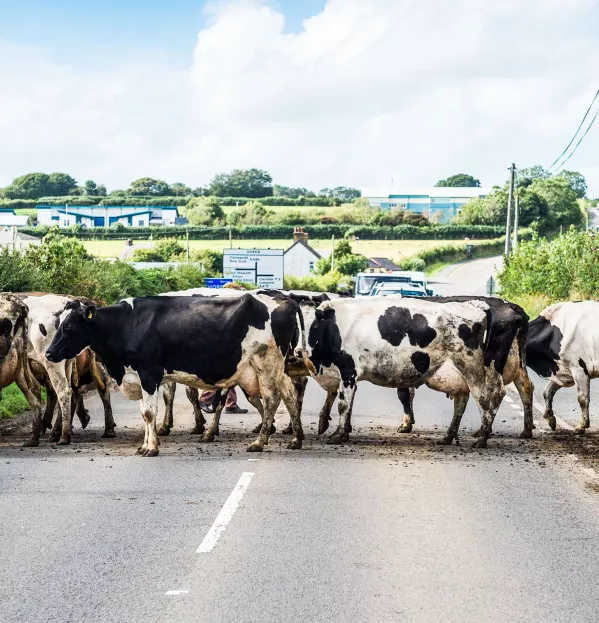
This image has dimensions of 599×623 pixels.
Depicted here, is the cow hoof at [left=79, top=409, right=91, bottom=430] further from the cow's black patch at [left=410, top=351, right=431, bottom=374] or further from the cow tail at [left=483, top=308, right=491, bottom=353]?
the cow tail at [left=483, top=308, right=491, bottom=353]

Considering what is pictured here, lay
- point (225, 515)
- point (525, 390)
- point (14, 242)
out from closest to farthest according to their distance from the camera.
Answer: point (225, 515), point (525, 390), point (14, 242)

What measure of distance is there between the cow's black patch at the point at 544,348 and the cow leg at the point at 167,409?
5.65 metres

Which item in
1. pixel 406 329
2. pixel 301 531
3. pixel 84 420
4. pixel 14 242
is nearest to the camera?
pixel 301 531

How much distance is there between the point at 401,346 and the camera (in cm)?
1553

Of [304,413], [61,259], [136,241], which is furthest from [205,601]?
[136,241]

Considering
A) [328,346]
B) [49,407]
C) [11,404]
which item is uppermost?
[328,346]

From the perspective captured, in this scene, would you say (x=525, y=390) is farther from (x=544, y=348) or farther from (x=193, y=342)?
(x=193, y=342)

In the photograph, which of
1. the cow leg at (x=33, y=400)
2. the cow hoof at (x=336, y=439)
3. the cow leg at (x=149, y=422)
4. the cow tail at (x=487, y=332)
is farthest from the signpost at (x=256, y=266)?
the cow leg at (x=149, y=422)

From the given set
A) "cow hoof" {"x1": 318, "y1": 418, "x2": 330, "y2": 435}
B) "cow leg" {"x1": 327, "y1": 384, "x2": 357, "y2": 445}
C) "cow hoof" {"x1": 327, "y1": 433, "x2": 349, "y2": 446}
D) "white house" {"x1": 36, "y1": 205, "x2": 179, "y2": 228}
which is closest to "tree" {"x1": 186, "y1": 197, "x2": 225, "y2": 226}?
"white house" {"x1": 36, "y1": 205, "x2": 179, "y2": 228}

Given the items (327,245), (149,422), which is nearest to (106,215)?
(327,245)

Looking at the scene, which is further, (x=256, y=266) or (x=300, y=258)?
(x=300, y=258)

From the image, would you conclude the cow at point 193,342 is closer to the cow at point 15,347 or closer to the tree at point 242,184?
the cow at point 15,347

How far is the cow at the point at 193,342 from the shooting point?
14617 mm

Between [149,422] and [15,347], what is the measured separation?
103 inches
